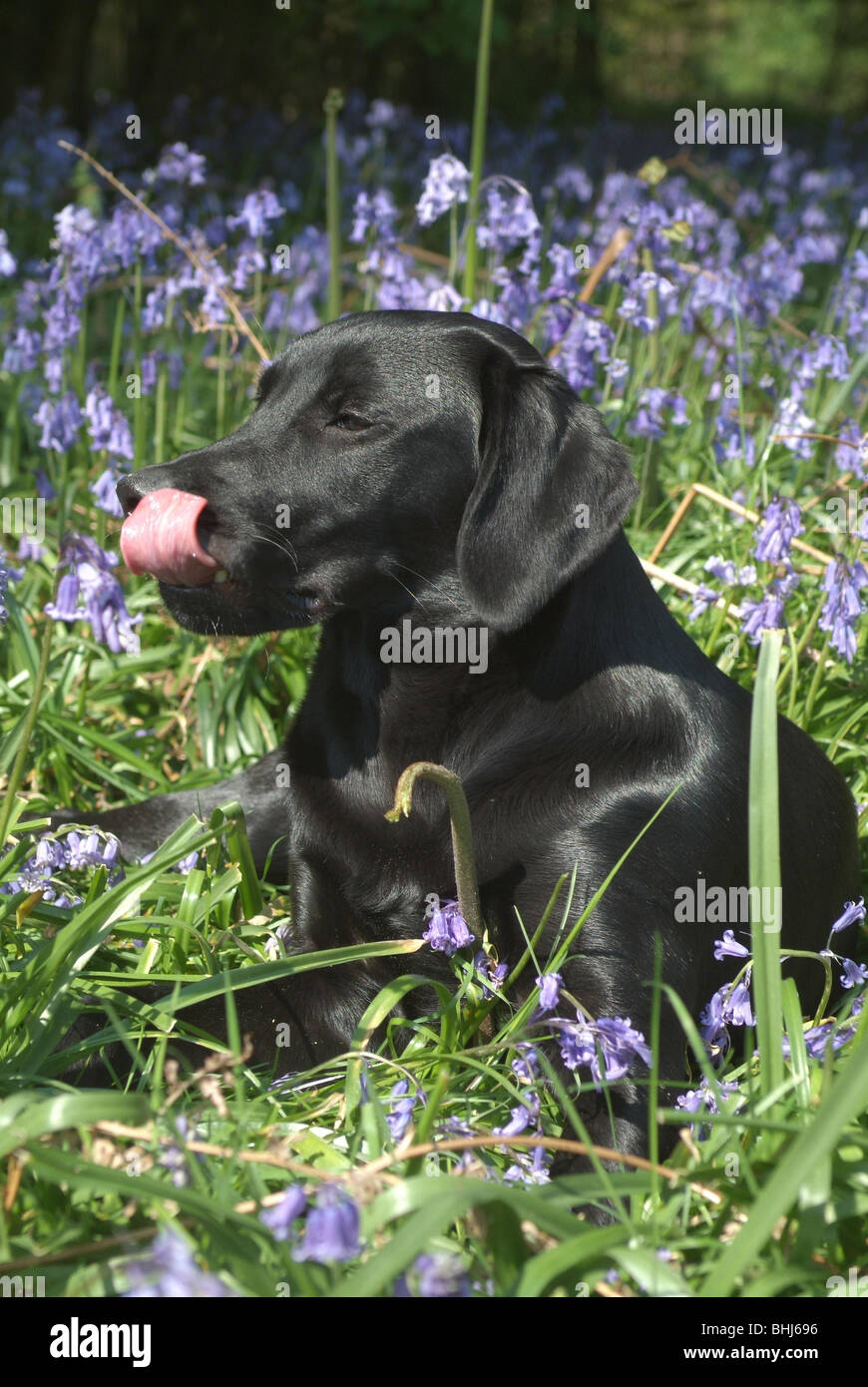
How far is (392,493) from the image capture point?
96.0 inches

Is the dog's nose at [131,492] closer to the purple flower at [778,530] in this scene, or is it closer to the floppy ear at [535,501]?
the floppy ear at [535,501]

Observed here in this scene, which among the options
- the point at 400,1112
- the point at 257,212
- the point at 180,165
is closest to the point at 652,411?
the point at 257,212

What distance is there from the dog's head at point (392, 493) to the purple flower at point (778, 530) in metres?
0.72

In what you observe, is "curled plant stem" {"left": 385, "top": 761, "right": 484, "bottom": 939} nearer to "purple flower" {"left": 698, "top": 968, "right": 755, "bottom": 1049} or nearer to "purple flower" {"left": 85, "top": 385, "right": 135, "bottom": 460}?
"purple flower" {"left": 698, "top": 968, "right": 755, "bottom": 1049}

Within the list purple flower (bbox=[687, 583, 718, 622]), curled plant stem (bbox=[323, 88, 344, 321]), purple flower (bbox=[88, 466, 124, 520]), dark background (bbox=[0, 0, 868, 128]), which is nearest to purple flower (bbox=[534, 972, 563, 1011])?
purple flower (bbox=[687, 583, 718, 622])

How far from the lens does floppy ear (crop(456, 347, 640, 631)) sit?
2.34 metres

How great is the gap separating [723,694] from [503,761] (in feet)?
1.54

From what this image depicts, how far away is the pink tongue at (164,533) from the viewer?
2.27 m

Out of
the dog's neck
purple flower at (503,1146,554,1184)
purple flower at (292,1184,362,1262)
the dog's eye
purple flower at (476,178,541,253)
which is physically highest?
purple flower at (476,178,541,253)

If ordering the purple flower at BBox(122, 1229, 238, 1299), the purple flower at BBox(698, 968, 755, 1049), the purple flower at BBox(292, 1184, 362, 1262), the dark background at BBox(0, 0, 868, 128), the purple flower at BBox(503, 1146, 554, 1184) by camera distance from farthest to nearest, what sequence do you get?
1. the dark background at BBox(0, 0, 868, 128)
2. the purple flower at BBox(698, 968, 755, 1049)
3. the purple flower at BBox(503, 1146, 554, 1184)
4. the purple flower at BBox(292, 1184, 362, 1262)
5. the purple flower at BBox(122, 1229, 238, 1299)

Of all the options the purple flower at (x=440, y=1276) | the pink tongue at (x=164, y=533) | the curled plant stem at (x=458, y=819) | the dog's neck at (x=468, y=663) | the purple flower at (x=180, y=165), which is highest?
the purple flower at (x=180, y=165)

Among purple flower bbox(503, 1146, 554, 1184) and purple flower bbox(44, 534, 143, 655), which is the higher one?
purple flower bbox(44, 534, 143, 655)

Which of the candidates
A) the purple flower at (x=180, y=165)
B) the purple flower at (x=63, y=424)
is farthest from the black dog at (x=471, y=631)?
the purple flower at (x=180, y=165)

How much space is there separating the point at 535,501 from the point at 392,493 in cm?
25
